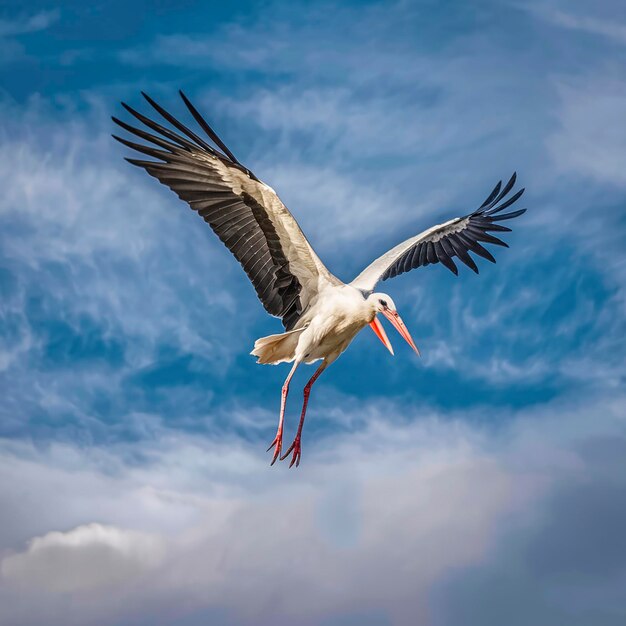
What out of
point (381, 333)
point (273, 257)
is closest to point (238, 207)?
A: point (273, 257)

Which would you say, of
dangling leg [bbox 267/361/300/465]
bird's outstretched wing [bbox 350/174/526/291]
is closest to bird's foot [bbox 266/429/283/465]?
dangling leg [bbox 267/361/300/465]

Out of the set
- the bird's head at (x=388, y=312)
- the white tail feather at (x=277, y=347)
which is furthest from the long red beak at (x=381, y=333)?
the white tail feather at (x=277, y=347)

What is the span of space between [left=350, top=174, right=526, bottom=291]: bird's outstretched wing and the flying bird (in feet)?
5.33

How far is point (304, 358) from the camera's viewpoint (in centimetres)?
1648

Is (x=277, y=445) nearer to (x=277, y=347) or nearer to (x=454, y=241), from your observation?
(x=277, y=347)

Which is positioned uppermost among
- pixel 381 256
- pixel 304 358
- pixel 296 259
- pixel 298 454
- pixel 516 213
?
pixel 516 213

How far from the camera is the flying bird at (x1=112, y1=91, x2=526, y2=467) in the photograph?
15.1 m

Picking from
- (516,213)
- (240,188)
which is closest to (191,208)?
(240,188)

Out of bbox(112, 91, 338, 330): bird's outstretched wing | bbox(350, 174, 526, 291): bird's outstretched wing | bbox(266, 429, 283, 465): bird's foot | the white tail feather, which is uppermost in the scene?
bbox(350, 174, 526, 291): bird's outstretched wing

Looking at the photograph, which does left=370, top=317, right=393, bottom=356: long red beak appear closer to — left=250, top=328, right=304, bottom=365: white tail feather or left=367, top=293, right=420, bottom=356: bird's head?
left=367, top=293, right=420, bottom=356: bird's head

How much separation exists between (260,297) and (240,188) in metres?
2.06

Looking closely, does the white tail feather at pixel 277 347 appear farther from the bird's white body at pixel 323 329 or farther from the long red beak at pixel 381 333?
the long red beak at pixel 381 333

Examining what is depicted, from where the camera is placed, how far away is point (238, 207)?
15.6 metres

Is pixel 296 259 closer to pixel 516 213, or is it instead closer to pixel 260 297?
pixel 260 297
